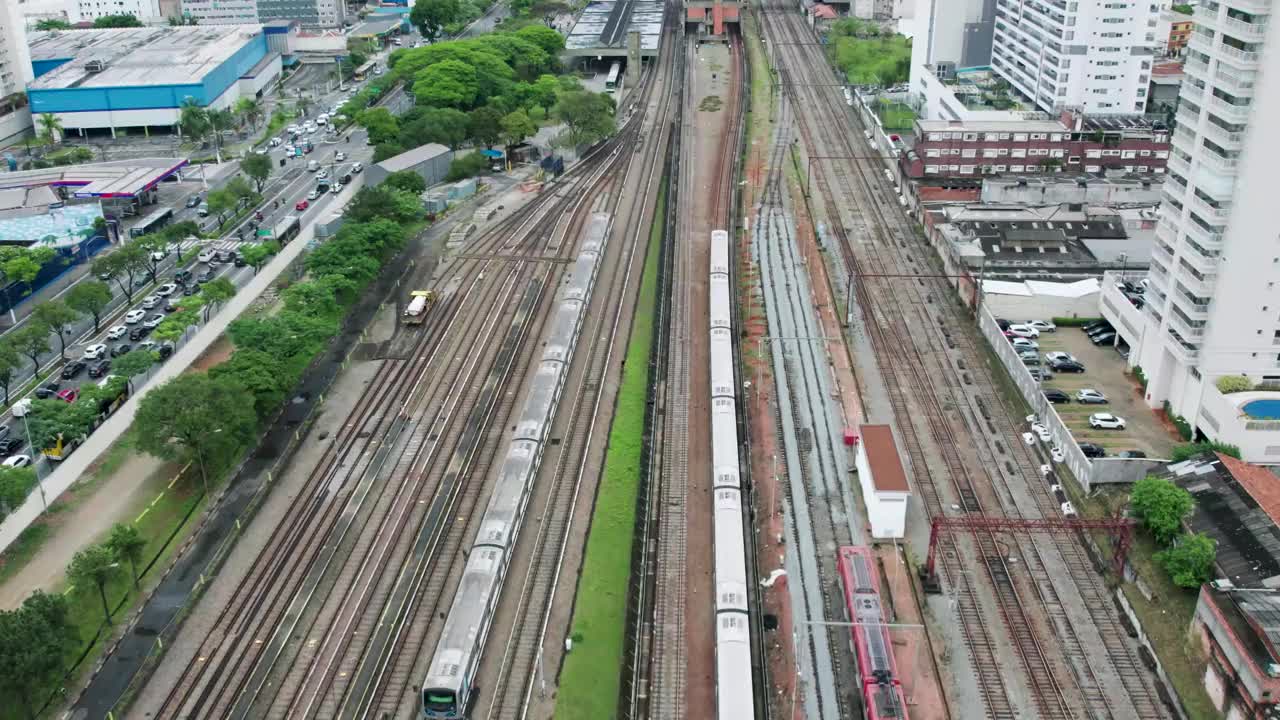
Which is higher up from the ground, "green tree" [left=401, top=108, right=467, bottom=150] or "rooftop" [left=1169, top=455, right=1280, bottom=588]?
"green tree" [left=401, top=108, right=467, bottom=150]

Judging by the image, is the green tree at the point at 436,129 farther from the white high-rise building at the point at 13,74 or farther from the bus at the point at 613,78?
the white high-rise building at the point at 13,74

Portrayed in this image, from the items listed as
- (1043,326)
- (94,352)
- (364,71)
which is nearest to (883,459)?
(1043,326)

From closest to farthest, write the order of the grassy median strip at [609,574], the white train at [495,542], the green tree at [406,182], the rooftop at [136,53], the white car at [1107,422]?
the white train at [495,542] → the grassy median strip at [609,574] → the white car at [1107,422] → the green tree at [406,182] → the rooftop at [136,53]

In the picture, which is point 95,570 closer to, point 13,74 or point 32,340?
point 32,340

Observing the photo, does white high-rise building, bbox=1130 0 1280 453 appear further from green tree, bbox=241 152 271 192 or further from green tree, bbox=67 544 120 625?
green tree, bbox=241 152 271 192

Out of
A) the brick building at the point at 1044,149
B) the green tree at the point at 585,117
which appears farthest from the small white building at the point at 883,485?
the green tree at the point at 585,117

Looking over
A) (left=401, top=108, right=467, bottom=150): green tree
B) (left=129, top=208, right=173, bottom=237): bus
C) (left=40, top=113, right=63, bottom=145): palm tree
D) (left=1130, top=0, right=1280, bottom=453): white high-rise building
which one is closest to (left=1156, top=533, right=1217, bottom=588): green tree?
(left=1130, top=0, right=1280, bottom=453): white high-rise building

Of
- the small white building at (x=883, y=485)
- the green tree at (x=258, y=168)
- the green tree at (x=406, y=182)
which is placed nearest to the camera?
the small white building at (x=883, y=485)
